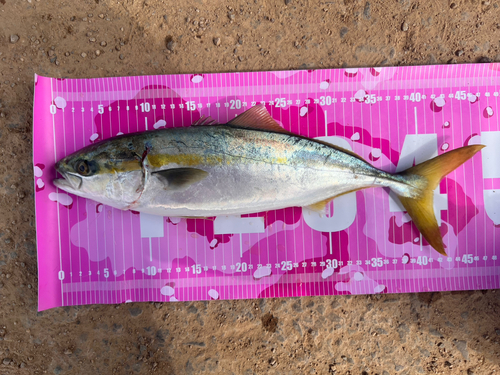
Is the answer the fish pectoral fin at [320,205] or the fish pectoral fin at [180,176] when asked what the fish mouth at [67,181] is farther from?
the fish pectoral fin at [320,205]

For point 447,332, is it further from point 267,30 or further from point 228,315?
point 267,30

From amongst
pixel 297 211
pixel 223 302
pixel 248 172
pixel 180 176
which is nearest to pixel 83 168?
pixel 180 176

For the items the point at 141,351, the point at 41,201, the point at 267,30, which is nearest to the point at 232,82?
the point at 267,30

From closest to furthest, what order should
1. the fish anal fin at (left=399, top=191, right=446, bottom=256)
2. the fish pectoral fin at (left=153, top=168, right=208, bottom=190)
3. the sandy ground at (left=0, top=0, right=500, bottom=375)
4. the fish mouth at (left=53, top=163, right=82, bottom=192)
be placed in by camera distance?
the fish pectoral fin at (left=153, top=168, right=208, bottom=190) → the fish mouth at (left=53, top=163, right=82, bottom=192) → the fish anal fin at (left=399, top=191, right=446, bottom=256) → the sandy ground at (left=0, top=0, right=500, bottom=375)

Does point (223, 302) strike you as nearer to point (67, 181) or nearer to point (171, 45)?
point (67, 181)

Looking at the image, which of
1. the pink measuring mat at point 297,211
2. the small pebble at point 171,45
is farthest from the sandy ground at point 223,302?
the pink measuring mat at point 297,211

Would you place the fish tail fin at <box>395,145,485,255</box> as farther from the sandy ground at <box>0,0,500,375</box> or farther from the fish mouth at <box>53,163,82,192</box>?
the fish mouth at <box>53,163,82,192</box>

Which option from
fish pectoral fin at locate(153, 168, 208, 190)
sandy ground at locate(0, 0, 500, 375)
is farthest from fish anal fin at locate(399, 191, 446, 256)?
fish pectoral fin at locate(153, 168, 208, 190)
